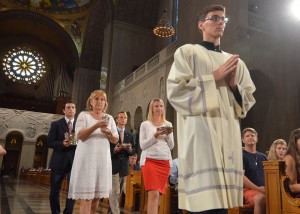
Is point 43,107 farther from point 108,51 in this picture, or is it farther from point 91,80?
point 108,51

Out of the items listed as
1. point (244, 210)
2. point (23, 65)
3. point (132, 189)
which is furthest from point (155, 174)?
point (23, 65)

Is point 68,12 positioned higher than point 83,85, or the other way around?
point 68,12

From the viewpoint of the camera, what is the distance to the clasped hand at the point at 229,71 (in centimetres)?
183

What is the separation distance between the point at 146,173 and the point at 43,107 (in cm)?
2796

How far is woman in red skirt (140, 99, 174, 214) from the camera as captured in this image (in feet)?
11.5

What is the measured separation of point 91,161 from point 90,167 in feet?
0.20

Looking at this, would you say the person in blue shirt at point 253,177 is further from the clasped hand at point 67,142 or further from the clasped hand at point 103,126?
the clasped hand at point 67,142

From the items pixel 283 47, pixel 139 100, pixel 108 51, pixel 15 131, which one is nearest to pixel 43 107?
pixel 15 131

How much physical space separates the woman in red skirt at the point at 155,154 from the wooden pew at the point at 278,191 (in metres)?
1.22

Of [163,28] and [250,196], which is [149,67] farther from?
[250,196]

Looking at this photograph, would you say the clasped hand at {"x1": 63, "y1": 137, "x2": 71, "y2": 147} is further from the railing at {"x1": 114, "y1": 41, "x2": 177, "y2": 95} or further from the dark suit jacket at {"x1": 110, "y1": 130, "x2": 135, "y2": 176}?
the railing at {"x1": 114, "y1": 41, "x2": 177, "y2": 95}

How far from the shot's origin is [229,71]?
6.09 feet

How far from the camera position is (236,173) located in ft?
6.01

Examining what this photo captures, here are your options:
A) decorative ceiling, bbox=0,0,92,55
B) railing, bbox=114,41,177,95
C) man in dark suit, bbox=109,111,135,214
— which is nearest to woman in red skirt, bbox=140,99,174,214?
man in dark suit, bbox=109,111,135,214
